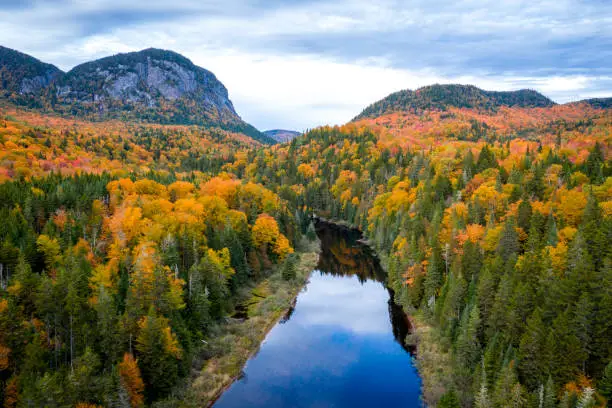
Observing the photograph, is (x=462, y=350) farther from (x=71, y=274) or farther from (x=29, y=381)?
(x=71, y=274)

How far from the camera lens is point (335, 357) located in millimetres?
52969

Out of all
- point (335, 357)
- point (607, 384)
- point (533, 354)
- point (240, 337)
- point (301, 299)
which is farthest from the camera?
point (301, 299)

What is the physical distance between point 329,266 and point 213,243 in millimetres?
35347

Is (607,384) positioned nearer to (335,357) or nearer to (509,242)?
(509,242)

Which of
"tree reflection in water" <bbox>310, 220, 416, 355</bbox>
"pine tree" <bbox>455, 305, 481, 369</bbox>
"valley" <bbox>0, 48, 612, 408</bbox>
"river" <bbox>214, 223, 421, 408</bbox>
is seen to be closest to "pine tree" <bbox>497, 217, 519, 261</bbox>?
"valley" <bbox>0, 48, 612, 408</bbox>

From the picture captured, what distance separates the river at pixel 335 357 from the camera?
43.6 metres

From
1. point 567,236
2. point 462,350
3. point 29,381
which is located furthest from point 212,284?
point 567,236

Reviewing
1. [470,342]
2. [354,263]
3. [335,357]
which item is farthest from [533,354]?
[354,263]

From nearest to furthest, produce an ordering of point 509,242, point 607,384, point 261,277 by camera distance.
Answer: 1. point 607,384
2. point 509,242
3. point 261,277

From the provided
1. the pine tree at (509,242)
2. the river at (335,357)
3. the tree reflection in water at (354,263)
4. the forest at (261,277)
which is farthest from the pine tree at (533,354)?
the tree reflection in water at (354,263)

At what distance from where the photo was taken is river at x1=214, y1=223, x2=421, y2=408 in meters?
43.6

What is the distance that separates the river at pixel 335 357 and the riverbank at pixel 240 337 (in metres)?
1.15

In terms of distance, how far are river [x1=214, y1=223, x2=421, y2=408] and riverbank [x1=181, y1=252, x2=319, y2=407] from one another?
3.77ft

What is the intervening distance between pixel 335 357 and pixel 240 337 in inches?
487
